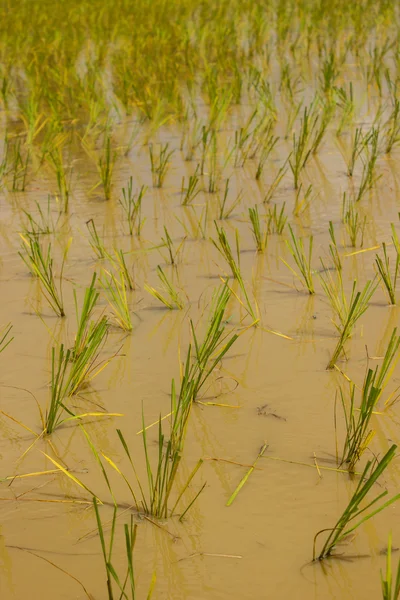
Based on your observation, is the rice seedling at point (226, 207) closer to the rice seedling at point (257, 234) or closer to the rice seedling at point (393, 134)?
the rice seedling at point (257, 234)

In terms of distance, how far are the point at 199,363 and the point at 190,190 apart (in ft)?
5.10

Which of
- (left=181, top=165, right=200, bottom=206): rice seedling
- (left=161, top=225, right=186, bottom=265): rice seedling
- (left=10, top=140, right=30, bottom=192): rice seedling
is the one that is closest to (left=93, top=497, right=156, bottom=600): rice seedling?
(left=161, top=225, right=186, bottom=265): rice seedling

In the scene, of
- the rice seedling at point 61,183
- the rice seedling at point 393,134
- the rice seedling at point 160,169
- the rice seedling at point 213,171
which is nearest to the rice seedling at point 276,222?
the rice seedling at point 213,171

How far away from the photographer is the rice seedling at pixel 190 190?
3.04 metres

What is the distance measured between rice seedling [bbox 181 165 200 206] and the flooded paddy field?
4 centimetres

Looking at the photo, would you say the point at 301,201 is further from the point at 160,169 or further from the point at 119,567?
the point at 119,567

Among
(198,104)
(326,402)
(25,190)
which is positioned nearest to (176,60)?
(198,104)

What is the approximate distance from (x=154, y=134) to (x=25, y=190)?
100cm

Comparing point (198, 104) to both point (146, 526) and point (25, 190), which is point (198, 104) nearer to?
point (25, 190)

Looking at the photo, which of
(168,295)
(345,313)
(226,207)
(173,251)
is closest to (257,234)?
(173,251)

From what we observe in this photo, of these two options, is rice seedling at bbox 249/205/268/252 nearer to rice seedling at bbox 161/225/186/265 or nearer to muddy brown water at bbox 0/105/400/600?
muddy brown water at bbox 0/105/400/600

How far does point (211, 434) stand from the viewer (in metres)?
1.62

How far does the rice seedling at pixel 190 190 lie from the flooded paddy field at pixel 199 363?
0.04 meters

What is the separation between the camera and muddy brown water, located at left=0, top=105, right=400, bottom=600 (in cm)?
125
